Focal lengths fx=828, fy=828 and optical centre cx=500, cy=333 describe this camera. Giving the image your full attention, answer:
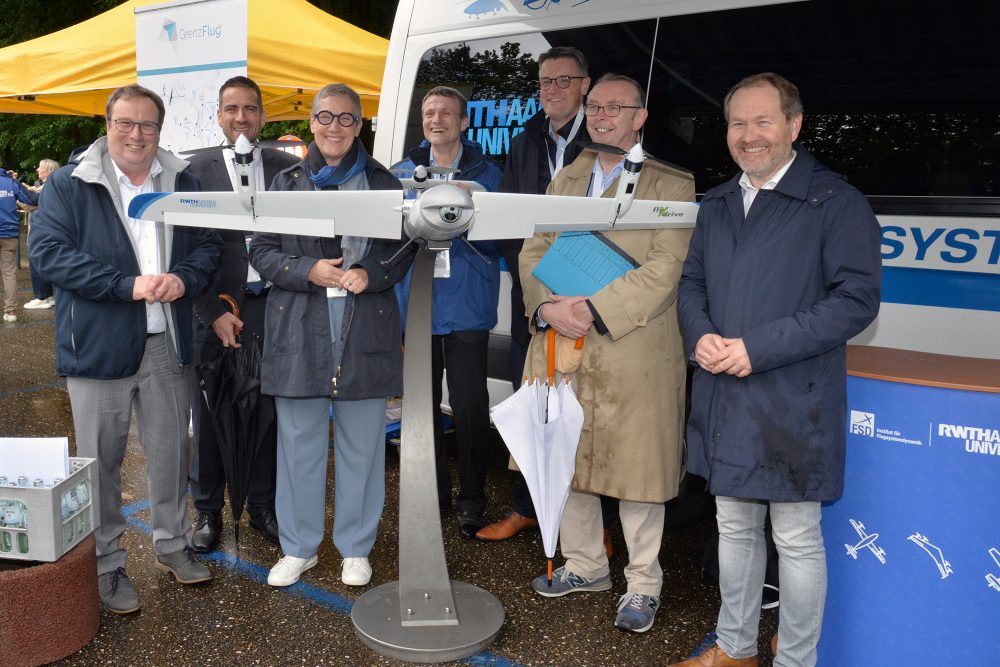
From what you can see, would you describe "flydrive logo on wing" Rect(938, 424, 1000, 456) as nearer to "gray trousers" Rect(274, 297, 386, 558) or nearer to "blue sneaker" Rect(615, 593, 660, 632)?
"blue sneaker" Rect(615, 593, 660, 632)

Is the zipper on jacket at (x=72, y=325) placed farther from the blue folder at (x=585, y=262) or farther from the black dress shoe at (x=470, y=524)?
the black dress shoe at (x=470, y=524)

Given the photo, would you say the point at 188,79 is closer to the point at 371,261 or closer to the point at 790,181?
the point at 371,261

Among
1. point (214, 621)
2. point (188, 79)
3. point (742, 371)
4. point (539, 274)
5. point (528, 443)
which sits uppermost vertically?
point (188, 79)

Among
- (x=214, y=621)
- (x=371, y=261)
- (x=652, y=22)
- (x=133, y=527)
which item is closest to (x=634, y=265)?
(x=371, y=261)

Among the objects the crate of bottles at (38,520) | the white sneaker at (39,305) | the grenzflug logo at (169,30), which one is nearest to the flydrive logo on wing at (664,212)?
the crate of bottles at (38,520)

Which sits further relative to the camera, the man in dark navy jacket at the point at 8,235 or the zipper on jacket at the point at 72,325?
the man in dark navy jacket at the point at 8,235

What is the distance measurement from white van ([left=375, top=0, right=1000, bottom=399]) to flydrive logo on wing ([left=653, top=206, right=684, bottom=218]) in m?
0.95

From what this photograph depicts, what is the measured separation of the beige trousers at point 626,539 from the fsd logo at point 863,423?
91 centimetres

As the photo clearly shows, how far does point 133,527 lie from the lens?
404 centimetres

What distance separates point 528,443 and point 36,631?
1.80 metres

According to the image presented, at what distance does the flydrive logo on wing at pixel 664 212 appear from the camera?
106 inches

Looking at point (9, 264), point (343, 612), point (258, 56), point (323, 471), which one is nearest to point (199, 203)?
point (323, 471)

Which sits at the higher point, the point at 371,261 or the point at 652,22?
the point at 652,22

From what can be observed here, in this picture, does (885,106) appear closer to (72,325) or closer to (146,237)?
(146,237)
